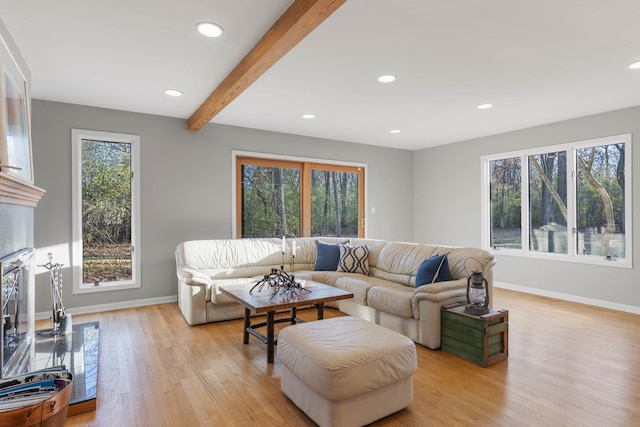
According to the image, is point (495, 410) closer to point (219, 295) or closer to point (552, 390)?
point (552, 390)

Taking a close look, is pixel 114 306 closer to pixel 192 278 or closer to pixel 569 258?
pixel 192 278

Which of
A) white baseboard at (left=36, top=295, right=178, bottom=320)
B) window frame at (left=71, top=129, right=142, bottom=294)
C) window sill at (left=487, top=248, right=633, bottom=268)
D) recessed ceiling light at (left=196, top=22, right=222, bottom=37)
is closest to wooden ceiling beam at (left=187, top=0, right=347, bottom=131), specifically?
recessed ceiling light at (left=196, top=22, right=222, bottom=37)

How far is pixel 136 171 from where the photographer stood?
462 centimetres

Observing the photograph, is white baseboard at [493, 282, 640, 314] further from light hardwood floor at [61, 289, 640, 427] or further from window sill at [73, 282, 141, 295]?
window sill at [73, 282, 141, 295]

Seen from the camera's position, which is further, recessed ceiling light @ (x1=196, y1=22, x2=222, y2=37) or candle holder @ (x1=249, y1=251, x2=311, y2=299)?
candle holder @ (x1=249, y1=251, x2=311, y2=299)

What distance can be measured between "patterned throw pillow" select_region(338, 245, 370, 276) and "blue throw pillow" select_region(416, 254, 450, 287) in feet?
3.85

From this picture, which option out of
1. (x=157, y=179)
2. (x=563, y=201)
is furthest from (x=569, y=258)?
(x=157, y=179)

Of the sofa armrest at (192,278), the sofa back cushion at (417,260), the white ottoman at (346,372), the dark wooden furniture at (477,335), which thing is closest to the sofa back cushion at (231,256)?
the sofa armrest at (192,278)

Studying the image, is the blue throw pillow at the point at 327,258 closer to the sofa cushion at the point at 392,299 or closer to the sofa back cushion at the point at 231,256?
the sofa back cushion at the point at 231,256

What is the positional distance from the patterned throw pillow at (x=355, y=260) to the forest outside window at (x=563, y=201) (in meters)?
2.58

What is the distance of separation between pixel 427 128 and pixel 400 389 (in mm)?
4210

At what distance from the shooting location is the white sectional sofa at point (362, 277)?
10.8ft

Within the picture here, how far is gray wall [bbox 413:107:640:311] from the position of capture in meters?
4.46

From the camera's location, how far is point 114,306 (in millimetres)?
4508
